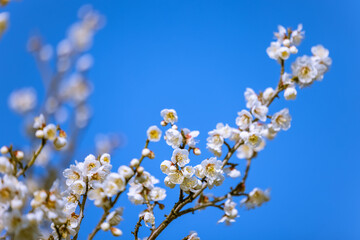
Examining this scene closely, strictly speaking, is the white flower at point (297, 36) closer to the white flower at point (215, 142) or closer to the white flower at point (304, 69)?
the white flower at point (304, 69)

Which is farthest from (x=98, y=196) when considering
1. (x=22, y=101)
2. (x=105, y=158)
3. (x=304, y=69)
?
(x=22, y=101)

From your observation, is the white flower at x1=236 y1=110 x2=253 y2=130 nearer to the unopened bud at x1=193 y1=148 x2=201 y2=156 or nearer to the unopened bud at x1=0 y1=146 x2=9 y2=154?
the unopened bud at x1=193 y1=148 x2=201 y2=156

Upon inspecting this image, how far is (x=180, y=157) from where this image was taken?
157cm

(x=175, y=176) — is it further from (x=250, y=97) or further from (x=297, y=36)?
(x=297, y=36)

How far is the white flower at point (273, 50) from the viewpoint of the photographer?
68.1 inches

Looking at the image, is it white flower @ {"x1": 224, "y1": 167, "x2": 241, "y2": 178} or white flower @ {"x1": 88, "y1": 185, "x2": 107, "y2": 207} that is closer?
white flower @ {"x1": 88, "y1": 185, "x2": 107, "y2": 207}

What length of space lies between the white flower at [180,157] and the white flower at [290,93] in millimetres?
525

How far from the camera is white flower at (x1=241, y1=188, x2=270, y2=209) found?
57.8 inches

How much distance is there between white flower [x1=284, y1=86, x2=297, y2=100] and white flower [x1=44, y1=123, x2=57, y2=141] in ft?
3.36

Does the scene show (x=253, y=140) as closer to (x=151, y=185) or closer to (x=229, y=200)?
(x=229, y=200)

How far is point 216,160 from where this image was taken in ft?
5.02

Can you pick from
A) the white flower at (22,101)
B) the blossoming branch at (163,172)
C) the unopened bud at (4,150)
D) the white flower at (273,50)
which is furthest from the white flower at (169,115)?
the white flower at (22,101)

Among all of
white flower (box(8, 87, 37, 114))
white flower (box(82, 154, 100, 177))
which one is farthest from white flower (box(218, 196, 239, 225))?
white flower (box(8, 87, 37, 114))

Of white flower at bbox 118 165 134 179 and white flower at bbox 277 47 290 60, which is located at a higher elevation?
white flower at bbox 277 47 290 60
